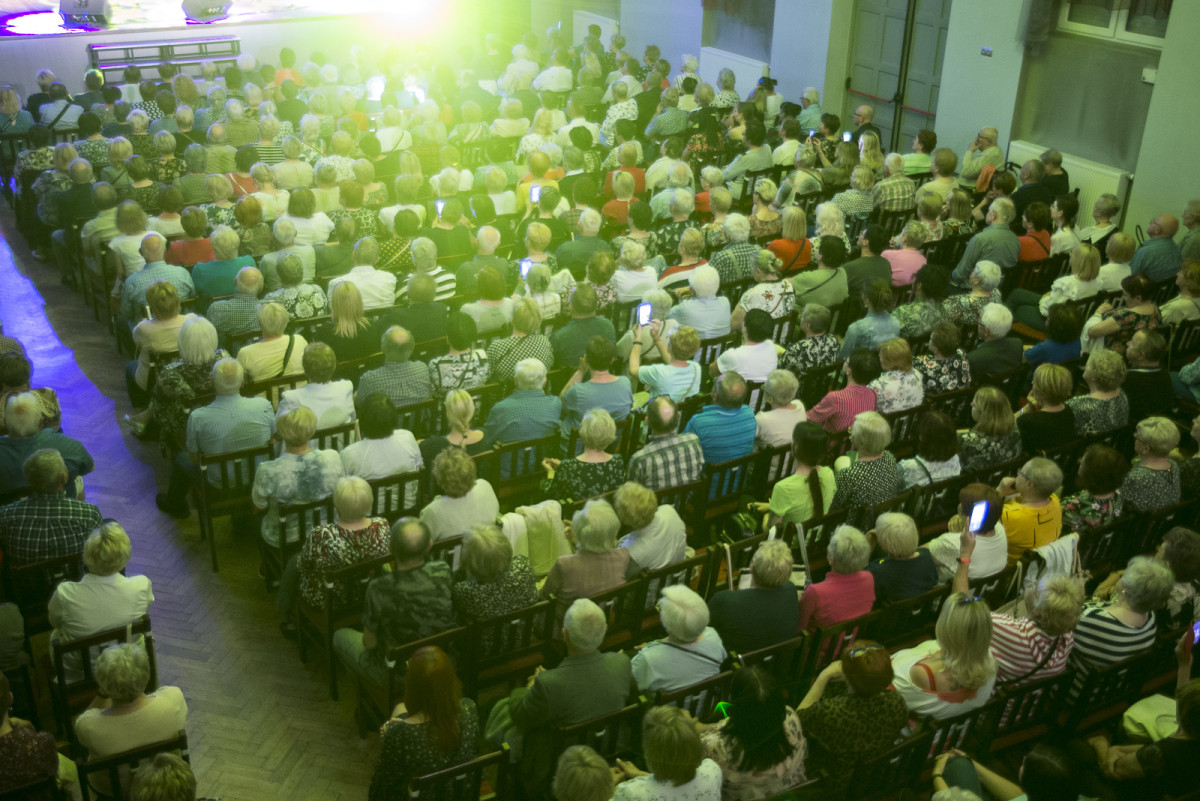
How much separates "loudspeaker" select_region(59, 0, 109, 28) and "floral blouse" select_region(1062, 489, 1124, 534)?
15046 mm

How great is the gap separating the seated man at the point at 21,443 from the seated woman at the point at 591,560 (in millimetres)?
2463

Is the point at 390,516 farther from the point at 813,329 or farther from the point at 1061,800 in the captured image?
the point at 1061,800

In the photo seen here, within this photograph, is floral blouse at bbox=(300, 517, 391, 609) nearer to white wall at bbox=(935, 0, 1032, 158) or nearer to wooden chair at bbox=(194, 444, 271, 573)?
wooden chair at bbox=(194, 444, 271, 573)

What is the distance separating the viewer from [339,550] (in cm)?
435

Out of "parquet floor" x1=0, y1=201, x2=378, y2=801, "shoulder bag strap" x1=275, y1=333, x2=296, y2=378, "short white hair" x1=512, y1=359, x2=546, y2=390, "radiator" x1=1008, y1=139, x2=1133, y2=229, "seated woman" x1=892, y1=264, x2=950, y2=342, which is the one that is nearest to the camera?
"parquet floor" x1=0, y1=201, x2=378, y2=801

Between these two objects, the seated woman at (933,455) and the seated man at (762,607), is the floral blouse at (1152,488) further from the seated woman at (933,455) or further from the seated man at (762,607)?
the seated man at (762,607)

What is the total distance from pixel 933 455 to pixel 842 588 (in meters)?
1.05

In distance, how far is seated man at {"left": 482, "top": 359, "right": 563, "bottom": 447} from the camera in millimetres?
5285

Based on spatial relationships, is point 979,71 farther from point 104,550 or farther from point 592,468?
point 104,550

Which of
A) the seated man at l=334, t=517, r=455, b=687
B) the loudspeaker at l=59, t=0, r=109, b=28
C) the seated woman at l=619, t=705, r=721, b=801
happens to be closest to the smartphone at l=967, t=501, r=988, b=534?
the seated woman at l=619, t=705, r=721, b=801

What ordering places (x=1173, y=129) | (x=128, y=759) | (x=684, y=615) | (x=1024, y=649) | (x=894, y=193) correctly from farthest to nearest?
(x=1173, y=129) → (x=894, y=193) → (x=1024, y=649) → (x=684, y=615) → (x=128, y=759)

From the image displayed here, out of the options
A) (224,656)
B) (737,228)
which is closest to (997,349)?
(737,228)

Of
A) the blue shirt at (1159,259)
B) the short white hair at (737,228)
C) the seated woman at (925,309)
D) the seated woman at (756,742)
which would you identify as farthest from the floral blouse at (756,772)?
the blue shirt at (1159,259)

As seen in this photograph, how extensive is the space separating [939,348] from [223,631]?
4.13 m
